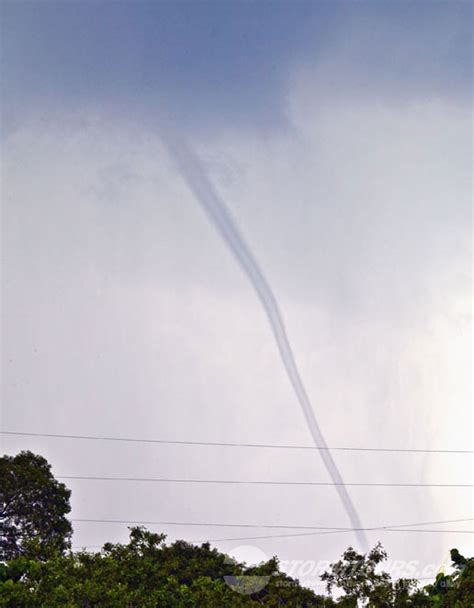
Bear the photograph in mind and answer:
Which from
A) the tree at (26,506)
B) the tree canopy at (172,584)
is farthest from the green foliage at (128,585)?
the tree at (26,506)

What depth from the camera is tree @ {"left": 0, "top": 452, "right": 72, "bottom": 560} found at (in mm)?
76312

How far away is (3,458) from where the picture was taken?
7844cm

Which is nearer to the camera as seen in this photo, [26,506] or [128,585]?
[128,585]

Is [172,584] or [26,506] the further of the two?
[26,506]

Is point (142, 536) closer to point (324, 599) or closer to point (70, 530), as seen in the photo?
point (324, 599)

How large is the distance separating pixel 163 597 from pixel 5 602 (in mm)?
9103

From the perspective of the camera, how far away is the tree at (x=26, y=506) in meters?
76.3

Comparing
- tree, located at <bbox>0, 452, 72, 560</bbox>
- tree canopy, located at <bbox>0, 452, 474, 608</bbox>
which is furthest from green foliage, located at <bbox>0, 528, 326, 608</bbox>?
tree, located at <bbox>0, 452, 72, 560</bbox>

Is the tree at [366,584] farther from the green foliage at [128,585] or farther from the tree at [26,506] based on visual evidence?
the tree at [26,506]

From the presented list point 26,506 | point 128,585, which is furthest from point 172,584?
point 26,506

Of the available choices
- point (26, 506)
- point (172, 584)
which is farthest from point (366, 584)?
point (26, 506)

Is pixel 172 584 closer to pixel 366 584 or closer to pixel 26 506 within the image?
pixel 366 584

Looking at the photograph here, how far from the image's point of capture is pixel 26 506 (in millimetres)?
76875

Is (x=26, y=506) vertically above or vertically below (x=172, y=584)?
above
